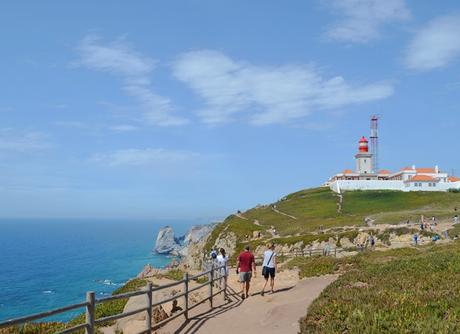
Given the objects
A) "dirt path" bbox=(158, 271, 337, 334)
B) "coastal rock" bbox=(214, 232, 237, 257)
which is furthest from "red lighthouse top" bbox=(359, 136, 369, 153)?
"dirt path" bbox=(158, 271, 337, 334)

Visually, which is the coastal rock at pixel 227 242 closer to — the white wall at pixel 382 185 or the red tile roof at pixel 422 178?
the white wall at pixel 382 185

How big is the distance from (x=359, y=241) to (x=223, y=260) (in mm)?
39236

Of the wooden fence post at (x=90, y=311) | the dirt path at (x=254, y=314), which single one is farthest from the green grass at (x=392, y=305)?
the wooden fence post at (x=90, y=311)

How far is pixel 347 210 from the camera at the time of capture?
102250 millimetres

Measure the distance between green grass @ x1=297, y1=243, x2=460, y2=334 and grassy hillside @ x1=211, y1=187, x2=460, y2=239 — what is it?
59.1 metres

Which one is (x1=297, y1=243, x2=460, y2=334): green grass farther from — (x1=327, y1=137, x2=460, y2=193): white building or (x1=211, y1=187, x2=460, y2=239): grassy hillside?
(x1=327, y1=137, x2=460, y2=193): white building

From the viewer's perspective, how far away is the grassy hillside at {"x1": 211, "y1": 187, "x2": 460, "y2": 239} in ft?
259

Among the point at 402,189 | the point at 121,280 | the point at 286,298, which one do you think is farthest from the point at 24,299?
the point at 402,189

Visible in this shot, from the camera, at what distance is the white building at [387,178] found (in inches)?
4717

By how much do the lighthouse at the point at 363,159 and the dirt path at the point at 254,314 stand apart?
121m

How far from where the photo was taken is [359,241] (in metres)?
58.1

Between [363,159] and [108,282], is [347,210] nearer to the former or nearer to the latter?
[363,159]

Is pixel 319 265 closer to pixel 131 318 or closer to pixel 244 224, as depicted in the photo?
pixel 131 318

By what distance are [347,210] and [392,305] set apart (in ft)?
307
